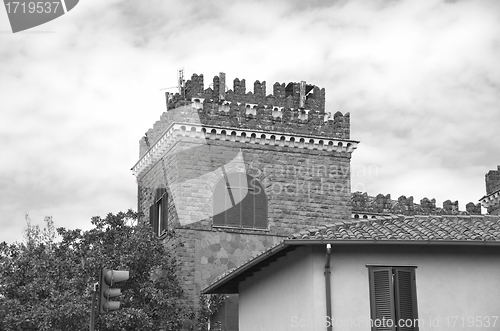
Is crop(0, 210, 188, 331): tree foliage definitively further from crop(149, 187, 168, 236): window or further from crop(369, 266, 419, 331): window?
crop(369, 266, 419, 331): window

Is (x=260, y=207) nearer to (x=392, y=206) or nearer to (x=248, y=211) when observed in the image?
(x=248, y=211)

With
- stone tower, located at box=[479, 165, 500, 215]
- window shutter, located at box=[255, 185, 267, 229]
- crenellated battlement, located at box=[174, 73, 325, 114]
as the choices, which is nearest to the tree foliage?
window shutter, located at box=[255, 185, 267, 229]

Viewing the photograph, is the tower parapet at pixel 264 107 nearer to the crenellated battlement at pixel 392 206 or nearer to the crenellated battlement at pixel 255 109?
the crenellated battlement at pixel 255 109

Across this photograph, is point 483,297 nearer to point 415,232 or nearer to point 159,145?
point 415,232

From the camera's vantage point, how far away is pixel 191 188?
2952 cm

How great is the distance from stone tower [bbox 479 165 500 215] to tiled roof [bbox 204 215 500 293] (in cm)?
1616

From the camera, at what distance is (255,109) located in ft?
102

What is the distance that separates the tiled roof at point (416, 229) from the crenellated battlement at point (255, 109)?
11.6m

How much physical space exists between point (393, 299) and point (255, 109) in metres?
14.4

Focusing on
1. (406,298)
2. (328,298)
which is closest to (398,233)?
(406,298)

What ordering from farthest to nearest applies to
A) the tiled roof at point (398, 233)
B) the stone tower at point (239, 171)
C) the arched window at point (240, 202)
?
the arched window at point (240, 202) → the stone tower at point (239, 171) → the tiled roof at point (398, 233)

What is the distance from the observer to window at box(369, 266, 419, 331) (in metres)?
17.8

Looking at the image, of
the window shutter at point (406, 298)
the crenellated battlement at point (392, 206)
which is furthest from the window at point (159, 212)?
the window shutter at point (406, 298)

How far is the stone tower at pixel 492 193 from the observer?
36.4m
